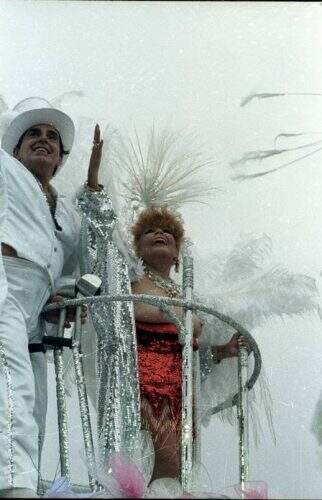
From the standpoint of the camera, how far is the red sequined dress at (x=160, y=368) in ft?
11.5

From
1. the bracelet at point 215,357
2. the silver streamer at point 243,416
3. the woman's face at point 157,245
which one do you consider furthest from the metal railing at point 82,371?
the woman's face at point 157,245

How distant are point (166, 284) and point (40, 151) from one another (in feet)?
2.33

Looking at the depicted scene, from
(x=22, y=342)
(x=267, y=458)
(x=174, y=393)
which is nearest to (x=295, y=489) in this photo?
(x=267, y=458)

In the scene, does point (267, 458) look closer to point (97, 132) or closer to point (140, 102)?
point (97, 132)

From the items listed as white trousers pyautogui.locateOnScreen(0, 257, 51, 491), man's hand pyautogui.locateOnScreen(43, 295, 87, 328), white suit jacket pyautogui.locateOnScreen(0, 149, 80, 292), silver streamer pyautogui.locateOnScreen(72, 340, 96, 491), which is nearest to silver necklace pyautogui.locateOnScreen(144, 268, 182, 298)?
white suit jacket pyautogui.locateOnScreen(0, 149, 80, 292)

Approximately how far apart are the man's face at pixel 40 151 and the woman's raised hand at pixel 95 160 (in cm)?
19

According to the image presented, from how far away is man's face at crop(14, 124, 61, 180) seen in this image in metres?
3.61

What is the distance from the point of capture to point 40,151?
3.63 m

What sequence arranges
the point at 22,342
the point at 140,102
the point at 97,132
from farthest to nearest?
the point at 140,102 < the point at 97,132 < the point at 22,342

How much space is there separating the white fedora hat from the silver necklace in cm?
65

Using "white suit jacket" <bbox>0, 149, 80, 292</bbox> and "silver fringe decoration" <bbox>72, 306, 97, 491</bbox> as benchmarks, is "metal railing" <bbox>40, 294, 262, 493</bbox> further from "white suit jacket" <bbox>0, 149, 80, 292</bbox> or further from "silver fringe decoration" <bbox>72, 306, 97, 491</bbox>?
"white suit jacket" <bbox>0, 149, 80, 292</bbox>

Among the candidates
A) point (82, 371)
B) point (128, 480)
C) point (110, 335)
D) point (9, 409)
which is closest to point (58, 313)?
point (110, 335)

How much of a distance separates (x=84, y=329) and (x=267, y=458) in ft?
2.80

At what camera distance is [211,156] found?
4809 mm
